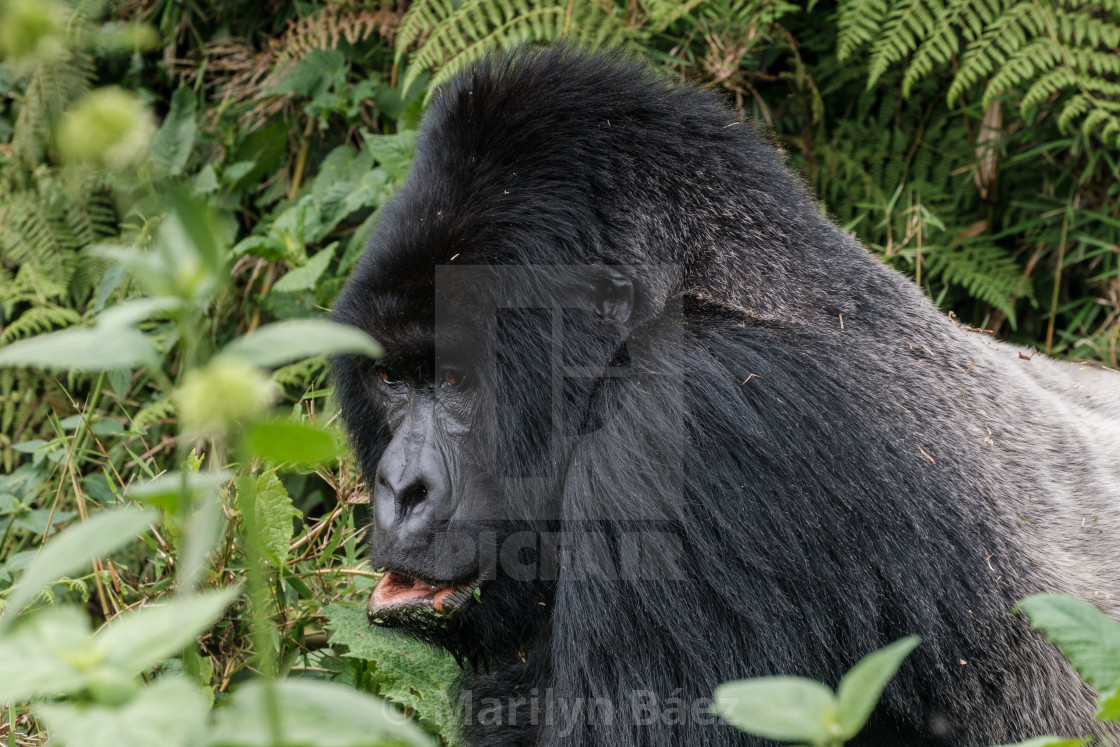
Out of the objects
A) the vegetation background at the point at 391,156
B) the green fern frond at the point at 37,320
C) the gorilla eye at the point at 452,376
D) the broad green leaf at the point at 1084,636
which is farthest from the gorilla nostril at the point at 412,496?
the green fern frond at the point at 37,320

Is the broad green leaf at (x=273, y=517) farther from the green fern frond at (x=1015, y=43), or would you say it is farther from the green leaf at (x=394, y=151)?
the green fern frond at (x=1015, y=43)

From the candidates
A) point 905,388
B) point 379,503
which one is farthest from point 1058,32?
point 379,503

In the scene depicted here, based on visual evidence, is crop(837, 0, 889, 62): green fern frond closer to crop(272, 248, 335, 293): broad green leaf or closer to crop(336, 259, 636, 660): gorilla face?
crop(272, 248, 335, 293): broad green leaf

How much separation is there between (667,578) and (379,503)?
22.8 inches

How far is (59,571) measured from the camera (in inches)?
26.1

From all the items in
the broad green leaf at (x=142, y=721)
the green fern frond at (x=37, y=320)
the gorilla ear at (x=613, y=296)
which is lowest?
the green fern frond at (x=37, y=320)

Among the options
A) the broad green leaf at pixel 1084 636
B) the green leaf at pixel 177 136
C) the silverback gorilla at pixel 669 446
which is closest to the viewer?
the broad green leaf at pixel 1084 636

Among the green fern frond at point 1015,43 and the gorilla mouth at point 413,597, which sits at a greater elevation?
the green fern frond at point 1015,43

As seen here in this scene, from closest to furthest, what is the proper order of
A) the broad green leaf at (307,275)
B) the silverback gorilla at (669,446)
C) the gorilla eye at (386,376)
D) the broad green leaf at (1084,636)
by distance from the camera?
1. the broad green leaf at (1084,636)
2. the silverback gorilla at (669,446)
3. the gorilla eye at (386,376)
4. the broad green leaf at (307,275)

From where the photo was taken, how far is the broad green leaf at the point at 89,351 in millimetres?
674

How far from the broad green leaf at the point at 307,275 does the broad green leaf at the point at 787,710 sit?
2442 mm

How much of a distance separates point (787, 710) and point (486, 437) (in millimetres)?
1246

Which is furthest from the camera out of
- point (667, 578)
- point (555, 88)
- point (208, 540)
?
point (555, 88)

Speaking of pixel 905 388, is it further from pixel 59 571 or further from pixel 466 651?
pixel 59 571
